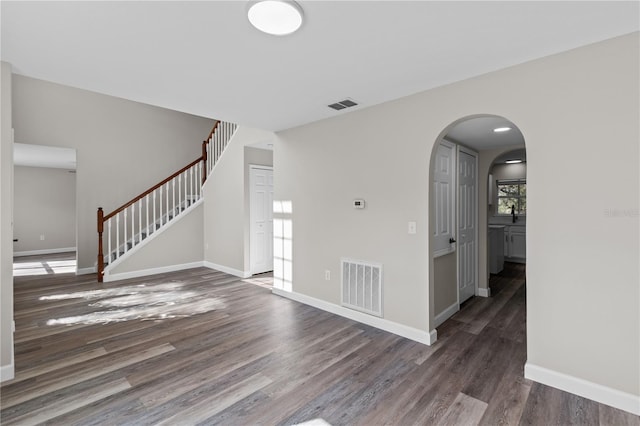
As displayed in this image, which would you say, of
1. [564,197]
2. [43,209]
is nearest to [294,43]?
[564,197]

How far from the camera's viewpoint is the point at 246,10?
5.79ft

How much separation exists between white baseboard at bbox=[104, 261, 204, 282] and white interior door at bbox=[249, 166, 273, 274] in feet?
5.64

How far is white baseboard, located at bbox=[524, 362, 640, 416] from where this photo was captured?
2.02m

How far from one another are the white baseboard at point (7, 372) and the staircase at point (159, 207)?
11.4 ft

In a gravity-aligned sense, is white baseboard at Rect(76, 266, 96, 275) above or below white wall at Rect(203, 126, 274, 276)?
below

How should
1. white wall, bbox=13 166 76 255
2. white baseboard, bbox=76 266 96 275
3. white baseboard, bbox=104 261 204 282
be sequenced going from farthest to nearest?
white wall, bbox=13 166 76 255, white baseboard, bbox=76 266 96 275, white baseboard, bbox=104 261 204 282

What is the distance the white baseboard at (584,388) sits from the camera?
2.02m

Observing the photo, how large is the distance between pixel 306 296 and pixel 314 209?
1.25 meters

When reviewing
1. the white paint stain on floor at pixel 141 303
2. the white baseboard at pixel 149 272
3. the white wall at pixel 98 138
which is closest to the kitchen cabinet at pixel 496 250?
the white paint stain on floor at pixel 141 303

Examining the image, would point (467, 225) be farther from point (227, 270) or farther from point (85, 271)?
point (85, 271)

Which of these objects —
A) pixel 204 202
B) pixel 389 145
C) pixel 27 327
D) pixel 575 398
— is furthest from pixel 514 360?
pixel 204 202

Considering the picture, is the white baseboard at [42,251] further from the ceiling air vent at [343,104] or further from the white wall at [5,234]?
the ceiling air vent at [343,104]

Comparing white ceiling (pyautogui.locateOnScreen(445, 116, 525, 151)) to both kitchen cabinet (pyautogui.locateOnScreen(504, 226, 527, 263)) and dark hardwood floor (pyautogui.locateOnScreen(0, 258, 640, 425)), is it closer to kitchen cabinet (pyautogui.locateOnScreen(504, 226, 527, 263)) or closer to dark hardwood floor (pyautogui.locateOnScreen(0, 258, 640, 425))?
dark hardwood floor (pyautogui.locateOnScreen(0, 258, 640, 425))

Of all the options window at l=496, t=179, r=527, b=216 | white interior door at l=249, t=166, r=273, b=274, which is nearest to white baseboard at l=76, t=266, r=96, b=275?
white interior door at l=249, t=166, r=273, b=274
